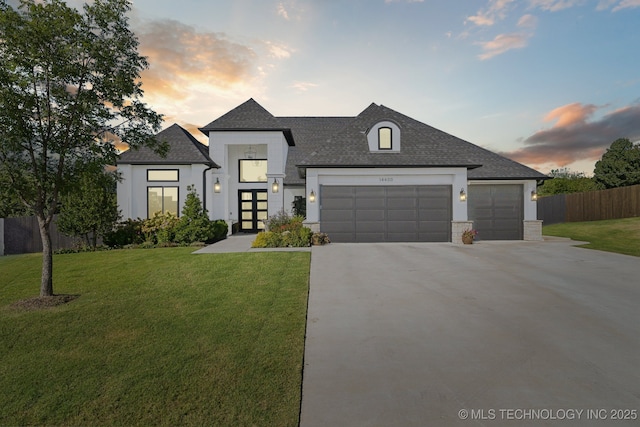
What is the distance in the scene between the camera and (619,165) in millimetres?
32312

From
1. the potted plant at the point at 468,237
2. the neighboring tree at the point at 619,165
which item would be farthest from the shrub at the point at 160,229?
the neighboring tree at the point at 619,165

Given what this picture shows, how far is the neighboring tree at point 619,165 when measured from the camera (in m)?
31.7

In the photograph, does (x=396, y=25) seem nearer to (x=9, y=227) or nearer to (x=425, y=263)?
(x=425, y=263)

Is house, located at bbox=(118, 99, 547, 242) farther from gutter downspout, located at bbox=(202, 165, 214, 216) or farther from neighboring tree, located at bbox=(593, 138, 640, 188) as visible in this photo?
neighboring tree, located at bbox=(593, 138, 640, 188)

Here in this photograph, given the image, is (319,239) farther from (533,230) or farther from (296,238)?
(533,230)

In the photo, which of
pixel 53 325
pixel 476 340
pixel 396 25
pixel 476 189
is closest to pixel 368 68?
pixel 396 25

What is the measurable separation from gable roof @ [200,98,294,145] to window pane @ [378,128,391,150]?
222 inches

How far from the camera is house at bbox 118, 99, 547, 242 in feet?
52.6

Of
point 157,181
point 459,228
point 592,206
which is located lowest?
point 459,228

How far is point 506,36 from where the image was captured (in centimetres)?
1488

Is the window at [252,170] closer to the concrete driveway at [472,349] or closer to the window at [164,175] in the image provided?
the window at [164,175]

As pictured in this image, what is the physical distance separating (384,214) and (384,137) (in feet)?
13.5

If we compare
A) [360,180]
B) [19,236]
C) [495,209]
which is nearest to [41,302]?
[360,180]

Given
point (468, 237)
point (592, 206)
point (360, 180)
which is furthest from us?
point (592, 206)
